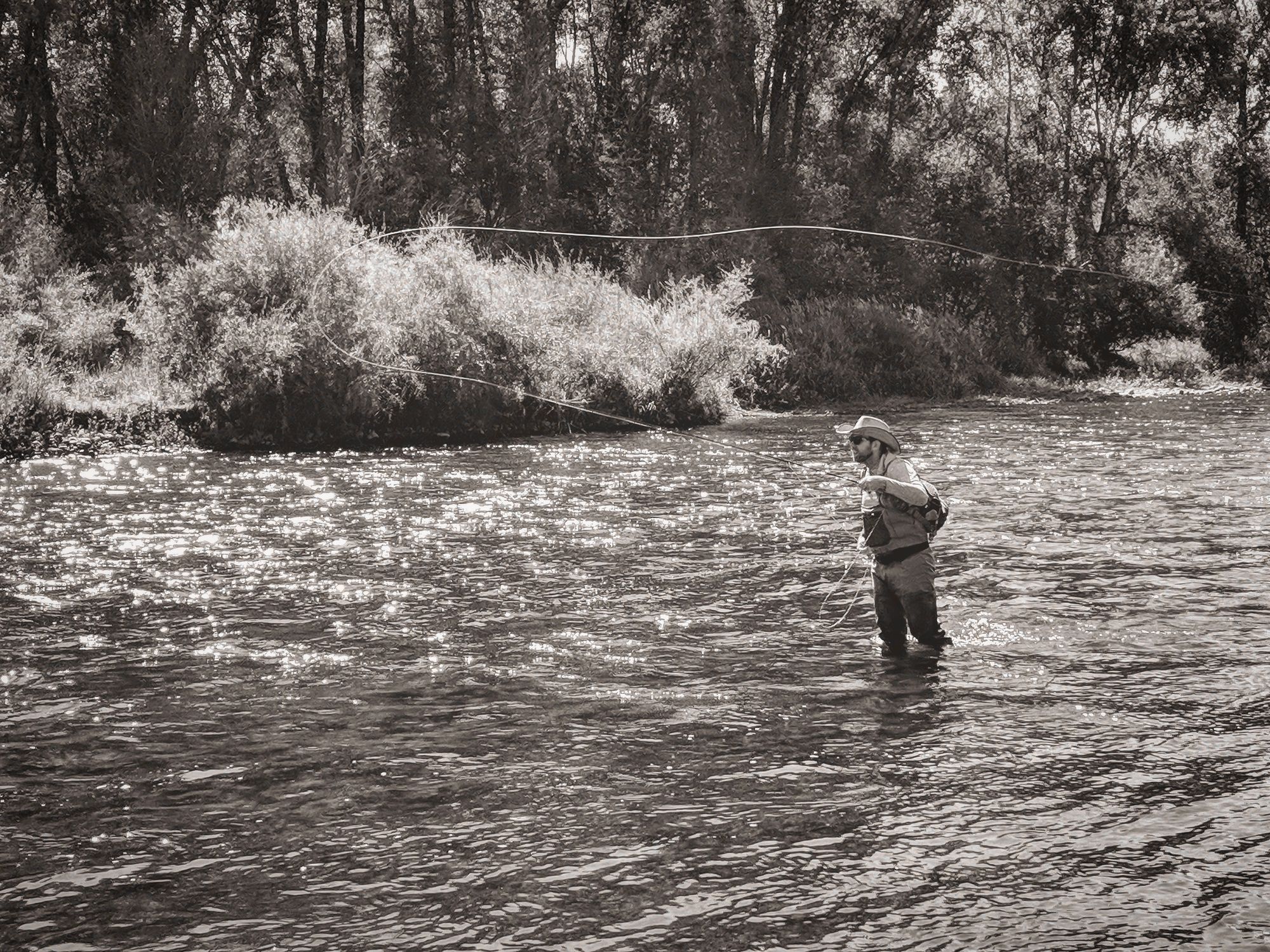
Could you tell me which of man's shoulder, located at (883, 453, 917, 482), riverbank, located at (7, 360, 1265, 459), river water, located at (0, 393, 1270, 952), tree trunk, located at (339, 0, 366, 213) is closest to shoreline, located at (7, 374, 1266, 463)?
riverbank, located at (7, 360, 1265, 459)

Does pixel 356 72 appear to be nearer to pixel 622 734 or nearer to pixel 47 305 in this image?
pixel 47 305

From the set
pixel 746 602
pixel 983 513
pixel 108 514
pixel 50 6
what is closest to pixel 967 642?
pixel 746 602

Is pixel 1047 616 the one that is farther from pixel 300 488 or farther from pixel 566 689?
pixel 300 488

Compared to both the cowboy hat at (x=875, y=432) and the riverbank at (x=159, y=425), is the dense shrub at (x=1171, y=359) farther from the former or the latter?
the cowboy hat at (x=875, y=432)

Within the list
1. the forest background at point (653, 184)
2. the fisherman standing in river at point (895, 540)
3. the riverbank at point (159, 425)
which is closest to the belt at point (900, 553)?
the fisherman standing in river at point (895, 540)

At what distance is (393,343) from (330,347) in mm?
1296

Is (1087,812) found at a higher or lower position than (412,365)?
lower

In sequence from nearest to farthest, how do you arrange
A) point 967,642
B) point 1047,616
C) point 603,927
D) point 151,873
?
point 603,927, point 151,873, point 967,642, point 1047,616

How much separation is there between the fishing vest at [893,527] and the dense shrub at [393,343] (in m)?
12.5

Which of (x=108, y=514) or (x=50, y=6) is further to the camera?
(x=50, y=6)

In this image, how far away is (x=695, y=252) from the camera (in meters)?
40.5

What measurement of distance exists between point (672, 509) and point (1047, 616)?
6734 millimetres

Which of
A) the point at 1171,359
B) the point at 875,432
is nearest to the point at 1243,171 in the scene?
the point at 1171,359

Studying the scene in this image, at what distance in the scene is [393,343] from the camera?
2481 centimetres
